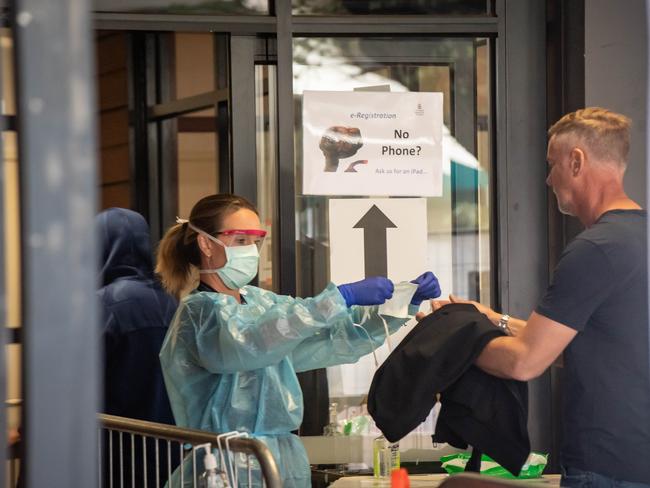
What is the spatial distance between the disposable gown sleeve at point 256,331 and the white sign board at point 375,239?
964 millimetres

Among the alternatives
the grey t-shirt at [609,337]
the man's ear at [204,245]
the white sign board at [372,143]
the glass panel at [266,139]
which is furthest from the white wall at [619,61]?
the man's ear at [204,245]

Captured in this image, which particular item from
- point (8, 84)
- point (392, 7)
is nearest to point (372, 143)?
point (392, 7)

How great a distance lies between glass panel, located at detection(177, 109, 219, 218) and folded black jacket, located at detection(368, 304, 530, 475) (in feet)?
15.2

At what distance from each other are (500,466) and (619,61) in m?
1.57

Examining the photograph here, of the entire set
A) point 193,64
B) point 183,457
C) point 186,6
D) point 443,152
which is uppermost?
point 193,64

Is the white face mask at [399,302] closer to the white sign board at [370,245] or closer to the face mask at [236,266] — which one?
the face mask at [236,266]

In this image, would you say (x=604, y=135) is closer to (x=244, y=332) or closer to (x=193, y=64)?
(x=244, y=332)

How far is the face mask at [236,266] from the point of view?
3.60 m

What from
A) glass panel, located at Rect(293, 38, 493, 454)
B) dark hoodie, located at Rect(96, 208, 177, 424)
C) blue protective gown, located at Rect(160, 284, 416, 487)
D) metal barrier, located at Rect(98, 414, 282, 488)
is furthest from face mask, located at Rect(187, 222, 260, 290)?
glass panel, located at Rect(293, 38, 493, 454)

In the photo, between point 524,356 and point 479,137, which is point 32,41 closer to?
point 524,356

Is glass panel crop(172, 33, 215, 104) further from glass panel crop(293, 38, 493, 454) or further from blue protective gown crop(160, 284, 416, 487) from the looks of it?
blue protective gown crop(160, 284, 416, 487)

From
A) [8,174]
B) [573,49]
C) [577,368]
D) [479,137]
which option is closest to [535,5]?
[573,49]

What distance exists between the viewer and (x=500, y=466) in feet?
12.5

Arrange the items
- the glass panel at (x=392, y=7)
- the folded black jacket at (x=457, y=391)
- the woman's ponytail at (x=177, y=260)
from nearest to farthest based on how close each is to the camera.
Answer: the folded black jacket at (x=457, y=391), the woman's ponytail at (x=177, y=260), the glass panel at (x=392, y=7)
